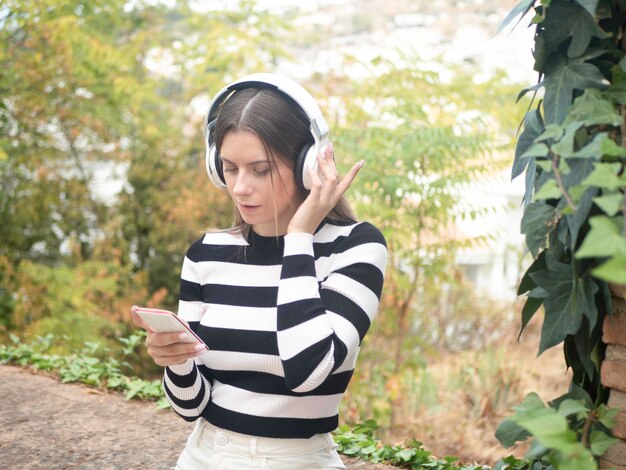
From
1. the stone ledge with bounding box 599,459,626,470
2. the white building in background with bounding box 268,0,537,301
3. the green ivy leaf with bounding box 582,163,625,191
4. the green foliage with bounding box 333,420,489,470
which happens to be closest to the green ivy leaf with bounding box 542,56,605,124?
the green ivy leaf with bounding box 582,163,625,191

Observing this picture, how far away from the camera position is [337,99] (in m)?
8.10

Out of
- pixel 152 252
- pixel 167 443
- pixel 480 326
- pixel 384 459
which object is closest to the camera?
pixel 384 459

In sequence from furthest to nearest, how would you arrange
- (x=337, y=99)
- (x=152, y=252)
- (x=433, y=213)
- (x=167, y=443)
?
(x=152, y=252) → (x=337, y=99) → (x=433, y=213) → (x=167, y=443)

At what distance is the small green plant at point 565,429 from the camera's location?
1.42 m

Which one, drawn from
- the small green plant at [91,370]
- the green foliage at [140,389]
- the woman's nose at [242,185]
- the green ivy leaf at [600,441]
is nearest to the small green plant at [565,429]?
the green ivy leaf at [600,441]

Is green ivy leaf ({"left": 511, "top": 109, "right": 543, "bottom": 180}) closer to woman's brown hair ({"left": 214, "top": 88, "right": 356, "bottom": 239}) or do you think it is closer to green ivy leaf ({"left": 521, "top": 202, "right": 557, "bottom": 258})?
green ivy leaf ({"left": 521, "top": 202, "right": 557, "bottom": 258})

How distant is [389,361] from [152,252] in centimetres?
346

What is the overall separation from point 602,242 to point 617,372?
737mm

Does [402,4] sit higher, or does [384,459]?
[402,4]

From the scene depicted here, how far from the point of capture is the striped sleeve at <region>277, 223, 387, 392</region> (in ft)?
6.22

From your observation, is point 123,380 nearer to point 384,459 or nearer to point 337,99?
point 384,459

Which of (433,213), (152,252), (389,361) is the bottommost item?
(389,361)

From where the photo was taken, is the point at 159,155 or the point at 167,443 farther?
the point at 159,155

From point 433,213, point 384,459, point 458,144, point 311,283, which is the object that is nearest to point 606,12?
point 311,283
